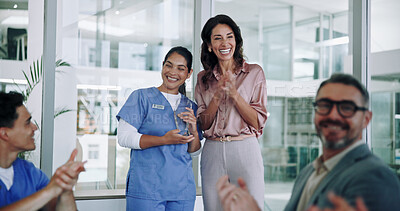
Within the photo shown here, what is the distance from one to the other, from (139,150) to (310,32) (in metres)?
1.89

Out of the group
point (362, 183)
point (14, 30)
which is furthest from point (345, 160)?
point (14, 30)

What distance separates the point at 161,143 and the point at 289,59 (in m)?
2.01

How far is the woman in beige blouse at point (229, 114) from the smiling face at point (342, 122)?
854mm

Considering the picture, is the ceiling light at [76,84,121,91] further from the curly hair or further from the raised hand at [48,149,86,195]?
the raised hand at [48,149,86,195]

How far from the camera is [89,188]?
3.17 m

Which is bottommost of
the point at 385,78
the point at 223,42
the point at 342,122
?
the point at 342,122

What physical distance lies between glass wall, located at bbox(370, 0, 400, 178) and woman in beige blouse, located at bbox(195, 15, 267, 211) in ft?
2.97

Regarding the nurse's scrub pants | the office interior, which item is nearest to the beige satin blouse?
the nurse's scrub pants

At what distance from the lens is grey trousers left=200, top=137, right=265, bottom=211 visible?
2.10 m

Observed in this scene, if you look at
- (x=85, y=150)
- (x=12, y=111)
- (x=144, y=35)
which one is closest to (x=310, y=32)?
(x=144, y=35)

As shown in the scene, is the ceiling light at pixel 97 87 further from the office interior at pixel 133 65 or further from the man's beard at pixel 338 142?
the man's beard at pixel 338 142

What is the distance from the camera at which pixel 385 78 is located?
8.89 ft

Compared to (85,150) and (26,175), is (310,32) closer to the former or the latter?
(85,150)

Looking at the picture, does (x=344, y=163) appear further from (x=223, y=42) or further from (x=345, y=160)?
(x=223, y=42)
